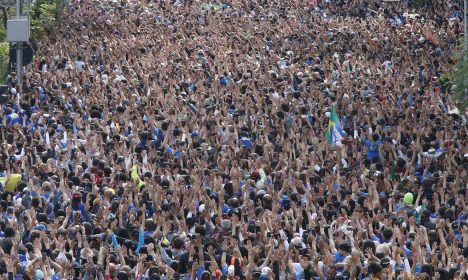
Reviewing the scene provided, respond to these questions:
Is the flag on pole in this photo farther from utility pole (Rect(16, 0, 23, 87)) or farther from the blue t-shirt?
utility pole (Rect(16, 0, 23, 87))

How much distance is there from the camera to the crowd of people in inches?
629

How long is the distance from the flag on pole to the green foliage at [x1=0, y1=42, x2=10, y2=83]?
355 inches

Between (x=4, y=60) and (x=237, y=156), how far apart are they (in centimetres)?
1182

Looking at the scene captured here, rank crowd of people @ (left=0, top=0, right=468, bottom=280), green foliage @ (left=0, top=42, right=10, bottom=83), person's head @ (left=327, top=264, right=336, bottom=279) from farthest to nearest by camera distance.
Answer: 1. green foliage @ (left=0, top=42, right=10, bottom=83)
2. crowd of people @ (left=0, top=0, right=468, bottom=280)
3. person's head @ (left=327, top=264, right=336, bottom=279)

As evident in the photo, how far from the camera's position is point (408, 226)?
1741cm

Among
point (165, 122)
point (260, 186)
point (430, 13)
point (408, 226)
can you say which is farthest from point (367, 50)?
point (408, 226)

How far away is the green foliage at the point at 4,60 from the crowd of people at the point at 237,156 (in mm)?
863

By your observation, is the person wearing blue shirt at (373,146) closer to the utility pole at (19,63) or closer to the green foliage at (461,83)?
the green foliage at (461,83)

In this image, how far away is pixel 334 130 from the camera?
23.5 m

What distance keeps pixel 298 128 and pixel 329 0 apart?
19.2m

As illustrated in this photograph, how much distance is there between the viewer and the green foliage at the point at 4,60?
3128 cm

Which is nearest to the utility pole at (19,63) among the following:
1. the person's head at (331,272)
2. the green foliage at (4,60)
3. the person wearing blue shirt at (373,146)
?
the green foliage at (4,60)

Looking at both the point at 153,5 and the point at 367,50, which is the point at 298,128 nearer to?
the point at 367,50

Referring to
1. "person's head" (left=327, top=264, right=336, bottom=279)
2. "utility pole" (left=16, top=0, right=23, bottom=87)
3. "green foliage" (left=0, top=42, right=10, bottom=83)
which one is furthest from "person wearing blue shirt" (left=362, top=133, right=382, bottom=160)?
"green foliage" (left=0, top=42, right=10, bottom=83)
